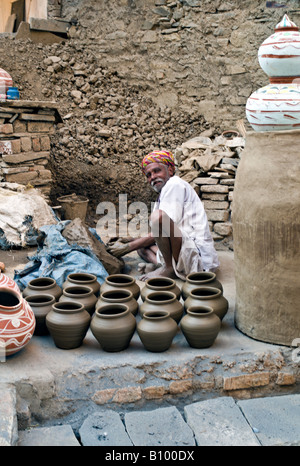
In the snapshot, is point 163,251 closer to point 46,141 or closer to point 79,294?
point 79,294

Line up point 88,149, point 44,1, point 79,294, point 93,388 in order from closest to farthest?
point 93,388 → point 79,294 → point 88,149 → point 44,1

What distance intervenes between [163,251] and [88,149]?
14.4 feet

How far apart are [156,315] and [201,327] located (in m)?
0.32

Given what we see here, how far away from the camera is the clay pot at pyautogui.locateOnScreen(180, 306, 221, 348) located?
118 inches

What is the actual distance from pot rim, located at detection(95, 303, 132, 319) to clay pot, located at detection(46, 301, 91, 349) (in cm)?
10

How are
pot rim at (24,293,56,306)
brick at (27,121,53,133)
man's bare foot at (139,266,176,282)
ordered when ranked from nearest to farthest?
1. pot rim at (24,293,56,306)
2. man's bare foot at (139,266,176,282)
3. brick at (27,121,53,133)

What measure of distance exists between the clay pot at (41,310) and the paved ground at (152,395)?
7 cm

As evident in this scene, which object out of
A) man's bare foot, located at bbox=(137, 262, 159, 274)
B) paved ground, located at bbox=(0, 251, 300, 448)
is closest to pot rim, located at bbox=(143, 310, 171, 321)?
paved ground, located at bbox=(0, 251, 300, 448)

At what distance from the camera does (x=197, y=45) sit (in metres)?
8.41

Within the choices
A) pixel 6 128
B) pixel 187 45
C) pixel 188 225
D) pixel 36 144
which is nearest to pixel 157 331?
pixel 188 225

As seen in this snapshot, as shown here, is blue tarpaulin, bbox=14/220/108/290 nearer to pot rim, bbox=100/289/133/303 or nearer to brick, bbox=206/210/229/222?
pot rim, bbox=100/289/133/303

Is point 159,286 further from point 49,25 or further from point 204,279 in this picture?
point 49,25

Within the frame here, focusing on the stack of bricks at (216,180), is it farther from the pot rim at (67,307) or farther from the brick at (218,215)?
the pot rim at (67,307)
